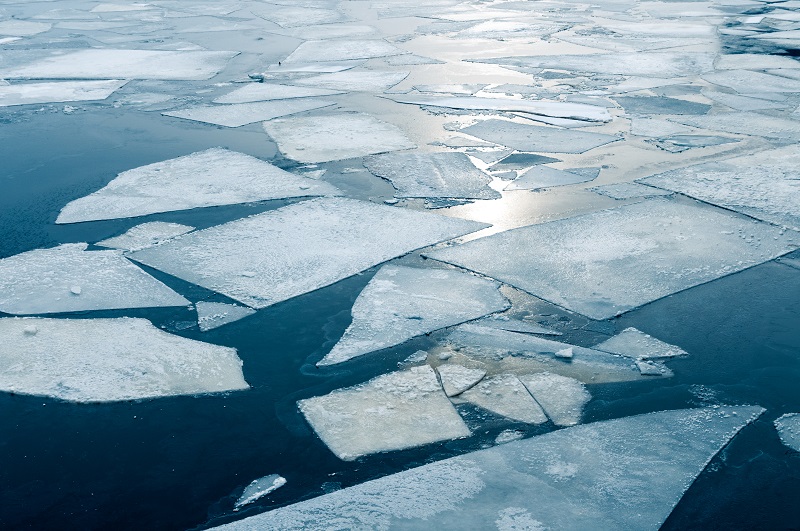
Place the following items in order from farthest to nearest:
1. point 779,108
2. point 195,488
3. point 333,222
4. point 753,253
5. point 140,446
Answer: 1. point 779,108
2. point 333,222
3. point 753,253
4. point 140,446
5. point 195,488

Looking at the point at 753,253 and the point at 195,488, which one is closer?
the point at 195,488

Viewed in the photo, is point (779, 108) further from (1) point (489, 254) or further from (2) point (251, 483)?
(2) point (251, 483)

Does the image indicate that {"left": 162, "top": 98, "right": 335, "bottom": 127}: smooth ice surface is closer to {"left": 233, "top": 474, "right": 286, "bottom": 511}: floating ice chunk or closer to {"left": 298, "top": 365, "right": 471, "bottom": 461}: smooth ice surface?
{"left": 298, "top": 365, "right": 471, "bottom": 461}: smooth ice surface

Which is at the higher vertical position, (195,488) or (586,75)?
(586,75)

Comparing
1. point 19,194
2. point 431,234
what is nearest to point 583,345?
point 431,234

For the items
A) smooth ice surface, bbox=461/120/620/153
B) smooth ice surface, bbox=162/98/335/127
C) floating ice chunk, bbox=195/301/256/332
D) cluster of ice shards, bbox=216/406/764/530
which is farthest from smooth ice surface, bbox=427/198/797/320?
smooth ice surface, bbox=162/98/335/127

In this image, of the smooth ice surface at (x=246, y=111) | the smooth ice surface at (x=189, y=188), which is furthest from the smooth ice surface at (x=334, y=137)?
the smooth ice surface at (x=189, y=188)

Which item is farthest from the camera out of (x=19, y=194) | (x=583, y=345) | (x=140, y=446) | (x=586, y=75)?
(x=586, y=75)
